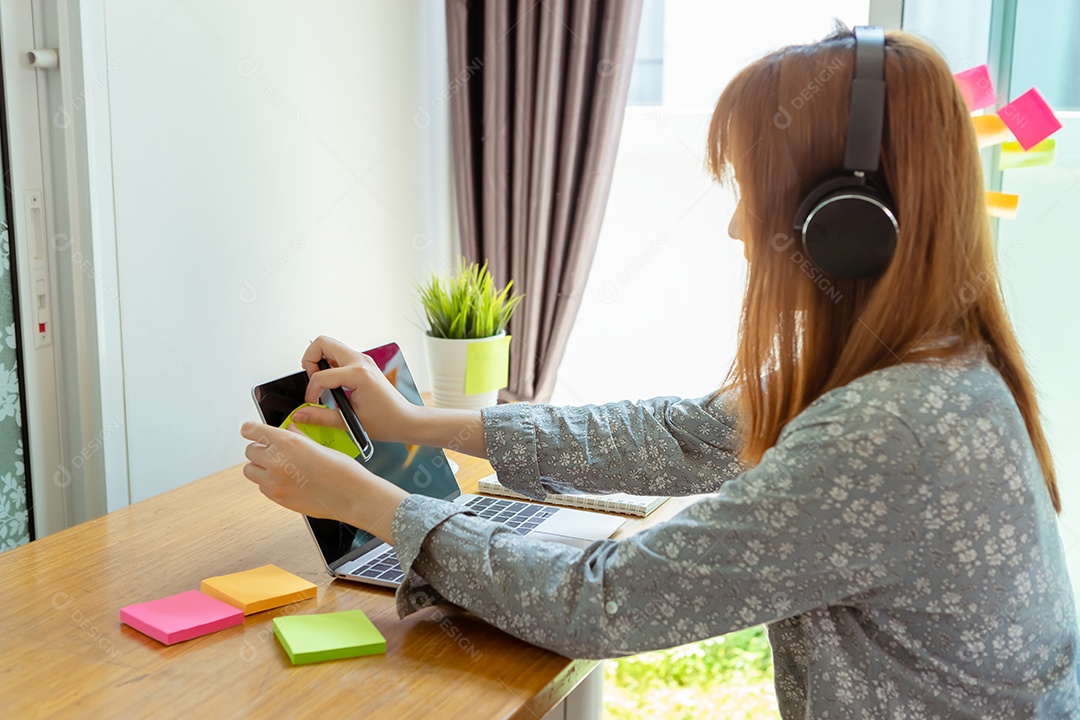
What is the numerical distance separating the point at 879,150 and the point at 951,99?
8 centimetres

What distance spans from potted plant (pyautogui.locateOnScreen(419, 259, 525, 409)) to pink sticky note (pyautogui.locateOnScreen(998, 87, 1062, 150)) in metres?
0.96

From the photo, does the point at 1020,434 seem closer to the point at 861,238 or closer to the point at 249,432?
the point at 861,238

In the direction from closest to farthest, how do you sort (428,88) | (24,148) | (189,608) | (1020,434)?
(1020,434) < (189,608) < (24,148) < (428,88)

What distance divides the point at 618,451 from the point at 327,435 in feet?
1.12

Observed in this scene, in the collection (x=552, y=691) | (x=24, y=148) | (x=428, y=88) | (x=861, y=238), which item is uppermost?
(x=428, y=88)

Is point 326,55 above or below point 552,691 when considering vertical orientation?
above

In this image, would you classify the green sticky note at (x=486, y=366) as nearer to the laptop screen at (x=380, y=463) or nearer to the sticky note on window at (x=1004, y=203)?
the laptop screen at (x=380, y=463)

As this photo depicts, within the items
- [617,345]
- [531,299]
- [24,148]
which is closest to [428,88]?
[531,299]

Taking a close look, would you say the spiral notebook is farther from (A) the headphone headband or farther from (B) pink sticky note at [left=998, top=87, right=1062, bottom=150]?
(B) pink sticky note at [left=998, top=87, right=1062, bottom=150]

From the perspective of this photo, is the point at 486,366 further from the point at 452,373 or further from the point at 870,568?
the point at 870,568

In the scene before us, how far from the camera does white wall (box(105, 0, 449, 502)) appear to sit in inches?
61.4

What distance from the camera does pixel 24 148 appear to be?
144 cm

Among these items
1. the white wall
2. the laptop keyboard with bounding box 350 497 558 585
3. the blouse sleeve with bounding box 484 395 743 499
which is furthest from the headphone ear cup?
the white wall

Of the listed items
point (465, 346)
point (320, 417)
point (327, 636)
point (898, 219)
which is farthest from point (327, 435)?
point (465, 346)
